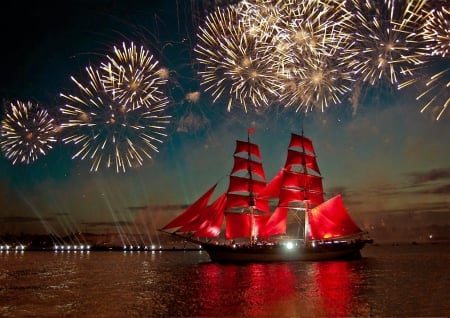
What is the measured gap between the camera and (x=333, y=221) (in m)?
75.1

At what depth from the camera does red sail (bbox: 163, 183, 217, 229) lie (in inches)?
2731

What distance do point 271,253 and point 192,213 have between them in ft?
47.0

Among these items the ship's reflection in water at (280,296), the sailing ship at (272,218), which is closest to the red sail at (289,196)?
the sailing ship at (272,218)

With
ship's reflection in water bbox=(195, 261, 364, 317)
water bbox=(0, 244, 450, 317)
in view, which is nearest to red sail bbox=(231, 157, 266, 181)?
ship's reflection in water bbox=(195, 261, 364, 317)

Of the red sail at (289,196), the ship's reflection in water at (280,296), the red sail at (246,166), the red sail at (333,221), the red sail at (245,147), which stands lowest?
the ship's reflection in water at (280,296)

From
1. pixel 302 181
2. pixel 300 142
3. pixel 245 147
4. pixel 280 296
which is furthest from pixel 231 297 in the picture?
A: pixel 300 142

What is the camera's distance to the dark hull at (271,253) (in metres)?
71.9

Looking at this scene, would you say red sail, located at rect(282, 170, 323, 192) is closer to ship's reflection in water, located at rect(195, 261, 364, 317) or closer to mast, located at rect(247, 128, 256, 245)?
mast, located at rect(247, 128, 256, 245)

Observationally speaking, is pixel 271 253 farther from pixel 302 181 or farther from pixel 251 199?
pixel 302 181

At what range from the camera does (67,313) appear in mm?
25953

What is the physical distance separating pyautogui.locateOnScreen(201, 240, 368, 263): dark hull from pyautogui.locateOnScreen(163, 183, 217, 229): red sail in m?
6.65

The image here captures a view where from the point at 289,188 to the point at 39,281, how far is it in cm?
4748

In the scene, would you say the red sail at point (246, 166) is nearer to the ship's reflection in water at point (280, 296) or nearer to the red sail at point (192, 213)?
the red sail at point (192, 213)

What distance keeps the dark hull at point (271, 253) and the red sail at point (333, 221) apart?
7.53 ft
